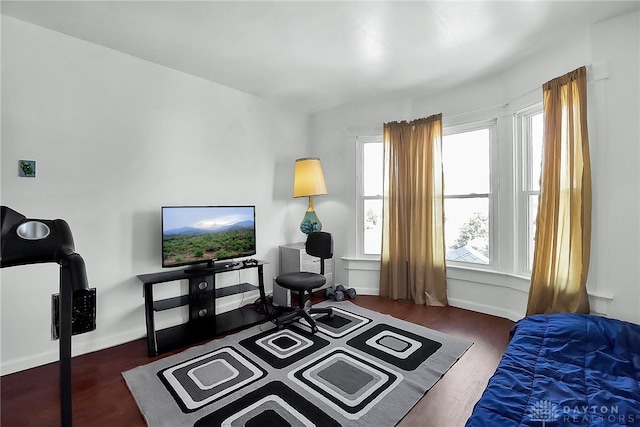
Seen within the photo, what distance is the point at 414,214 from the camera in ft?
12.0

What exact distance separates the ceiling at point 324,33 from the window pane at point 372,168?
3.41ft

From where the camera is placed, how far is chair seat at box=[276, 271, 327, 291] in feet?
8.93

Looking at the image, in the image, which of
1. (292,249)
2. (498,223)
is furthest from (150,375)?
(498,223)

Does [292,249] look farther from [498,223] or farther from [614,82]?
[614,82]

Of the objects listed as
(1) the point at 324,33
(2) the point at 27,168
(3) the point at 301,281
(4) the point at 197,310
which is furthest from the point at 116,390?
(1) the point at 324,33

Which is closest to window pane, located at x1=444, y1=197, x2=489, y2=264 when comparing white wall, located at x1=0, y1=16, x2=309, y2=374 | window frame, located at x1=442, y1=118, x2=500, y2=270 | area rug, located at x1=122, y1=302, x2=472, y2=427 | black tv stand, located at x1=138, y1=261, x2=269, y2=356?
window frame, located at x1=442, y1=118, x2=500, y2=270

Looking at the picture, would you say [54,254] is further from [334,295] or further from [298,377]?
[334,295]

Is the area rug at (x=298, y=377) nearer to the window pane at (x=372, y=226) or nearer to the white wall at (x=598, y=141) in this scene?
the white wall at (x=598, y=141)

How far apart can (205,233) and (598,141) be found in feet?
11.3

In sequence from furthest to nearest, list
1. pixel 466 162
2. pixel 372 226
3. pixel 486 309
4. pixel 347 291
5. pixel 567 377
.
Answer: pixel 372 226, pixel 347 291, pixel 466 162, pixel 486 309, pixel 567 377

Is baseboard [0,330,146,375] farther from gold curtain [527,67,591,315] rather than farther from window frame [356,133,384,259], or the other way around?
gold curtain [527,67,591,315]

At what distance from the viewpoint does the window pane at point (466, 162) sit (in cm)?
338

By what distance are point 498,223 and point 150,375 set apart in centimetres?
349

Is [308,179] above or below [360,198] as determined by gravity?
above
